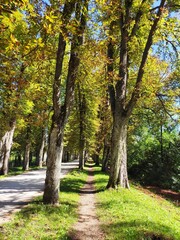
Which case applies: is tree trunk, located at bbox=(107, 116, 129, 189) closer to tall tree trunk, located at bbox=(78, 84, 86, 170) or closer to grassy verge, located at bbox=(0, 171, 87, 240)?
grassy verge, located at bbox=(0, 171, 87, 240)

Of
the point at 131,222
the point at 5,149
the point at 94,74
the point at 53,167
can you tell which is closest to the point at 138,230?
the point at 131,222

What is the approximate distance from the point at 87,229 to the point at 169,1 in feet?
40.7

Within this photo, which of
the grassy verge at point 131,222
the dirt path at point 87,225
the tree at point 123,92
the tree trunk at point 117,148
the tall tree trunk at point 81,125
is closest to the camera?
Result: the grassy verge at point 131,222

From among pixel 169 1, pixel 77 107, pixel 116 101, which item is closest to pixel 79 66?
pixel 116 101

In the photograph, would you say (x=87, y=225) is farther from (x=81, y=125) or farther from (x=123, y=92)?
(x=81, y=125)

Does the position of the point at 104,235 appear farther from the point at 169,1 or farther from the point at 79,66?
the point at 169,1

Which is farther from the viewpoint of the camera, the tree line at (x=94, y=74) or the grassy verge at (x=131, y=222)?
the grassy verge at (x=131, y=222)

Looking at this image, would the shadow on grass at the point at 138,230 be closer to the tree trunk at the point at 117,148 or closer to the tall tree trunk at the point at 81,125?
the tree trunk at the point at 117,148

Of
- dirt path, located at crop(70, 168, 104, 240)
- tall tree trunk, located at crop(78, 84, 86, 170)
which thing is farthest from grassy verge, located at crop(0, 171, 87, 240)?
tall tree trunk, located at crop(78, 84, 86, 170)

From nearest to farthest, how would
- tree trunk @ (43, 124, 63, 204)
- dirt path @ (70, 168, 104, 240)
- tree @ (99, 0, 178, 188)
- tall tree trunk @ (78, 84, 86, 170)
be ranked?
dirt path @ (70, 168, 104, 240) → tree trunk @ (43, 124, 63, 204) → tree @ (99, 0, 178, 188) → tall tree trunk @ (78, 84, 86, 170)

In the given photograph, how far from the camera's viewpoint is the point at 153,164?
27578 mm

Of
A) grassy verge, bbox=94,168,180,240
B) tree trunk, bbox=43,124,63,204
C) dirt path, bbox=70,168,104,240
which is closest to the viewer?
grassy verge, bbox=94,168,180,240

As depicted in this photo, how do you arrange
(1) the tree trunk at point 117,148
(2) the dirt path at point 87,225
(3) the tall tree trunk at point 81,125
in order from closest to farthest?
1. (2) the dirt path at point 87,225
2. (1) the tree trunk at point 117,148
3. (3) the tall tree trunk at point 81,125

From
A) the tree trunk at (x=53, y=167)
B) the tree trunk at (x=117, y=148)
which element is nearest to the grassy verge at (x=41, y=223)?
the tree trunk at (x=53, y=167)
